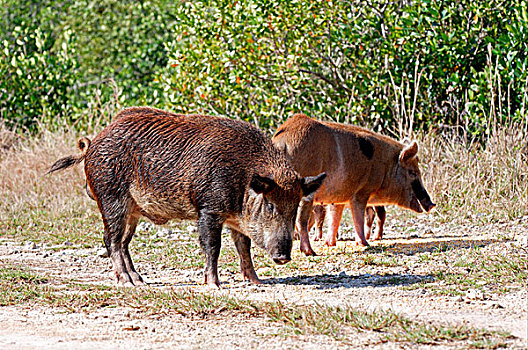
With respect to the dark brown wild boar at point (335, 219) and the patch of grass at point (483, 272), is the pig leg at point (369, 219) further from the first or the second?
the patch of grass at point (483, 272)

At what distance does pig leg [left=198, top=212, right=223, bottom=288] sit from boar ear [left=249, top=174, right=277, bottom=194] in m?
0.46

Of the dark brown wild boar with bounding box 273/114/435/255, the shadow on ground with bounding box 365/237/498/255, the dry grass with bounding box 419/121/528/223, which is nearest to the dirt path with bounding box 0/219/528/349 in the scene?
the shadow on ground with bounding box 365/237/498/255

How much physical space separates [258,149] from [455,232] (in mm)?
3781

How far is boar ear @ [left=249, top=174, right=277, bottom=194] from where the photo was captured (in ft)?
22.0

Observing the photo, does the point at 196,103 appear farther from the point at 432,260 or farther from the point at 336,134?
the point at 432,260

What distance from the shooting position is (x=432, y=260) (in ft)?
25.9

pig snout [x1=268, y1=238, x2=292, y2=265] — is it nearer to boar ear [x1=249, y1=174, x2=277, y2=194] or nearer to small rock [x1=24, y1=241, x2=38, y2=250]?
boar ear [x1=249, y1=174, x2=277, y2=194]

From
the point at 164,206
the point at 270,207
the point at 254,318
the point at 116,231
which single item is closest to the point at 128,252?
the point at 116,231

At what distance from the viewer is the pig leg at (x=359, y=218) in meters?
9.05

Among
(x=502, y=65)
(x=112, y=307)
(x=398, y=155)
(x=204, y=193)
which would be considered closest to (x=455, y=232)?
(x=398, y=155)

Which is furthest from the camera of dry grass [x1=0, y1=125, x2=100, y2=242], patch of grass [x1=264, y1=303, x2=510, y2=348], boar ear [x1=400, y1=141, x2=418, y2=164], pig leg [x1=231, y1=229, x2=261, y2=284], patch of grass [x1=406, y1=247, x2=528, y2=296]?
dry grass [x1=0, y1=125, x2=100, y2=242]

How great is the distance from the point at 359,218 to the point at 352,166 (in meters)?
0.61

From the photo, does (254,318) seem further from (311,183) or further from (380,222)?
(380,222)

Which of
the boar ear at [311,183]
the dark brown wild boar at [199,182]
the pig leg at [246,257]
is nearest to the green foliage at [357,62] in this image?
the boar ear at [311,183]
